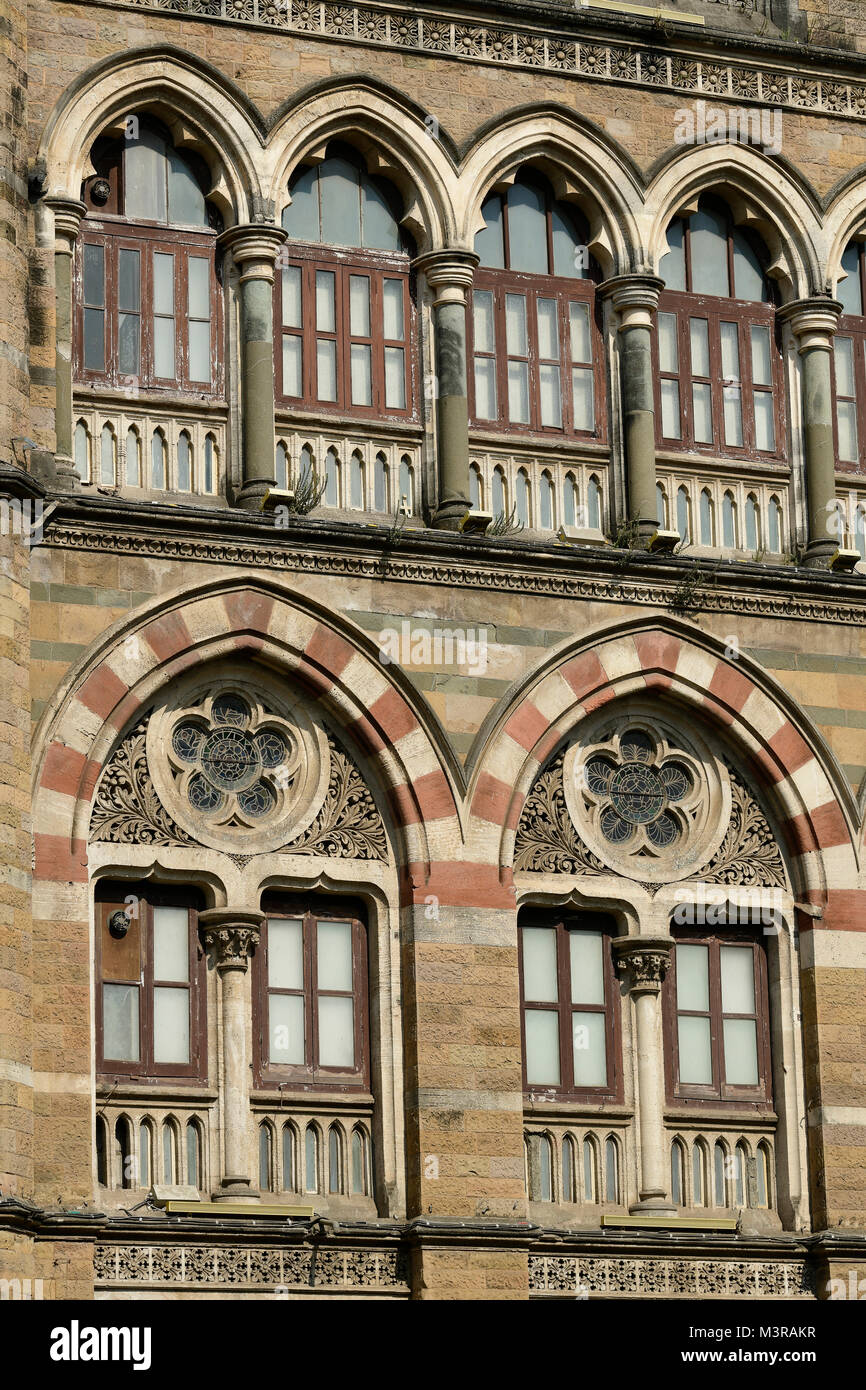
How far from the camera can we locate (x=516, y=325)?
85.4 feet

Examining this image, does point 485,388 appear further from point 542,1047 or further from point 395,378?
point 542,1047

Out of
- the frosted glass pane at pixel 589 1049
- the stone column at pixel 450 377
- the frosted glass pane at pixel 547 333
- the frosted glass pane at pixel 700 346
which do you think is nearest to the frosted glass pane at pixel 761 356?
the frosted glass pane at pixel 700 346

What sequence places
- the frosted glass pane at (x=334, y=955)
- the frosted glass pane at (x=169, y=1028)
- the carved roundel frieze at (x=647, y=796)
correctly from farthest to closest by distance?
the carved roundel frieze at (x=647, y=796)
the frosted glass pane at (x=334, y=955)
the frosted glass pane at (x=169, y=1028)

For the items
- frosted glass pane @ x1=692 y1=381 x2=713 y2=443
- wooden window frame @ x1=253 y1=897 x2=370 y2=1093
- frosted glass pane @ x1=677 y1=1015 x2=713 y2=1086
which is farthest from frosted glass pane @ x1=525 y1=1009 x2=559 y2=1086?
frosted glass pane @ x1=692 y1=381 x2=713 y2=443

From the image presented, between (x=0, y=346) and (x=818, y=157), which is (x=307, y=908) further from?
(x=818, y=157)

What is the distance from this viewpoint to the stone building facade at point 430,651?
2342cm

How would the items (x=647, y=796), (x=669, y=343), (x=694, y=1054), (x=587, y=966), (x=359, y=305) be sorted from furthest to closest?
(x=669, y=343)
(x=359, y=305)
(x=647, y=796)
(x=694, y=1054)
(x=587, y=966)

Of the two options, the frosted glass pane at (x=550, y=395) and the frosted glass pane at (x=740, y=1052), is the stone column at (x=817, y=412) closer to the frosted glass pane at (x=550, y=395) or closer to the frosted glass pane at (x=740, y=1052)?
the frosted glass pane at (x=550, y=395)

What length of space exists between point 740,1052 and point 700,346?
233 inches

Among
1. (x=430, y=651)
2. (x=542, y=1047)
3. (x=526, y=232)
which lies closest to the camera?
(x=430, y=651)

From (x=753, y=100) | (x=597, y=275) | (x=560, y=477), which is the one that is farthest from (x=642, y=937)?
(x=753, y=100)

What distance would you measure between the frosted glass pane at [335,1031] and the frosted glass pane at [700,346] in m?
6.27

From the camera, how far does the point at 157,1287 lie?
74.7 ft

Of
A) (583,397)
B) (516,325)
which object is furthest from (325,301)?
(583,397)
